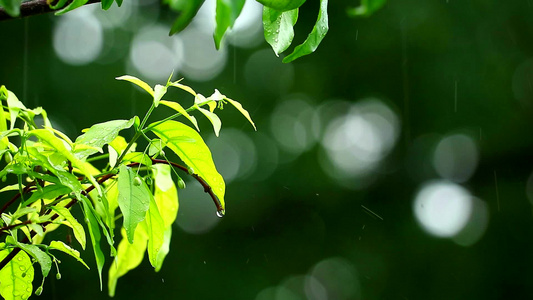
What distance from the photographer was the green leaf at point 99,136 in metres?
0.63

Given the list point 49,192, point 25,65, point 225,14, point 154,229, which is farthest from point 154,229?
point 25,65

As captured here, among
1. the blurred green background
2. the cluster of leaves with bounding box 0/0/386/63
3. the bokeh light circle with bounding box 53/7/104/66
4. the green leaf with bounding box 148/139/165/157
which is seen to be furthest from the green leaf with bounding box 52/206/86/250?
the bokeh light circle with bounding box 53/7/104/66

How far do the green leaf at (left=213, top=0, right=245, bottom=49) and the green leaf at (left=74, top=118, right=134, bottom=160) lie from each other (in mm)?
334

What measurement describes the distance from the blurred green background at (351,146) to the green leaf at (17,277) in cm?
438

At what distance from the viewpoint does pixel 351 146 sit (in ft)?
19.3

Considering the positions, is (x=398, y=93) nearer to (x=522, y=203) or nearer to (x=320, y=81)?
(x=320, y=81)

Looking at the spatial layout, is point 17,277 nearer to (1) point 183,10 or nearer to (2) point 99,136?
(2) point 99,136

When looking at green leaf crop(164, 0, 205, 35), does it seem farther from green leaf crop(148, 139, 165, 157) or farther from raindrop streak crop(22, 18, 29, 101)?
raindrop streak crop(22, 18, 29, 101)

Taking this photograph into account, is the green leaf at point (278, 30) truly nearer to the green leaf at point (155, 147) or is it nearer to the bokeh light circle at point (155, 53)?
A: the green leaf at point (155, 147)

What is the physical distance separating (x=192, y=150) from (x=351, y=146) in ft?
17.2

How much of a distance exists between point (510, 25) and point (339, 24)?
143cm

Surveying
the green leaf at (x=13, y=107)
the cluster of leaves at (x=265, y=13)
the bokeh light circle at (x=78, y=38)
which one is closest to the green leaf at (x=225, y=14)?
the cluster of leaves at (x=265, y=13)

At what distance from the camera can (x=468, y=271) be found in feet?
17.7

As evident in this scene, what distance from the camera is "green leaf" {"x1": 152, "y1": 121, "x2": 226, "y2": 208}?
0.67m
